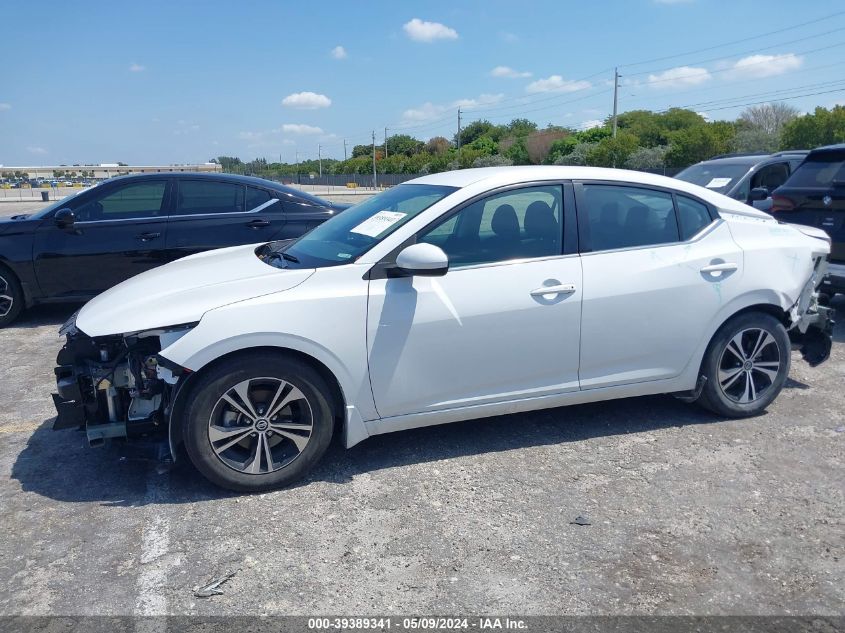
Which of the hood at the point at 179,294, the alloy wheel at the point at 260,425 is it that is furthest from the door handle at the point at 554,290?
the alloy wheel at the point at 260,425

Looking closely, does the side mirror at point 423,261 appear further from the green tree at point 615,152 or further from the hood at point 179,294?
the green tree at point 615,152

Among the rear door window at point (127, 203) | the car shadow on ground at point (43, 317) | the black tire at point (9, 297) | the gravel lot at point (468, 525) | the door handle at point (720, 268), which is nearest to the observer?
the gravel lot at point (468, 525)

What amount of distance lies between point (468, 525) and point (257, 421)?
1.22m

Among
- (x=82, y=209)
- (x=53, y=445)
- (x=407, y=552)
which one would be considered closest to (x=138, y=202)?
(x=82, y=209)

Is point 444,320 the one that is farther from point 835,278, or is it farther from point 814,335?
point 835,278

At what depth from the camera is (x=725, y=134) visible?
4028 cm

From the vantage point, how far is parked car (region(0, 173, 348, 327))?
23.9 ft

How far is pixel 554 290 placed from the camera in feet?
13.2

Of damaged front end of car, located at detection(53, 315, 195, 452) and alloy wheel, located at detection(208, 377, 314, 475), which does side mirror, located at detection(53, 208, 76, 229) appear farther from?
alloy wheel, located at detection(208, 377, 314, 475)

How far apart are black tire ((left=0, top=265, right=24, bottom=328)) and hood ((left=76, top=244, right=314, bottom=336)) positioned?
3.93 meters

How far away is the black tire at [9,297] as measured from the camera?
734cm

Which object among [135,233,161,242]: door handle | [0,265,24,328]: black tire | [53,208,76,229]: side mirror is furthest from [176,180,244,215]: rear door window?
[0,265,24,328]: black tire

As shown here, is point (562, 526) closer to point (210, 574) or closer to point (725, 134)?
point (210, 574)

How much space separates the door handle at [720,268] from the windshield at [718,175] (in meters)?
6.29
